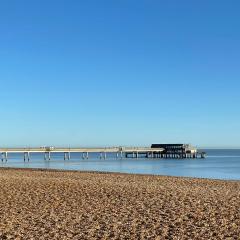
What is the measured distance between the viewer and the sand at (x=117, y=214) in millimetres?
10992

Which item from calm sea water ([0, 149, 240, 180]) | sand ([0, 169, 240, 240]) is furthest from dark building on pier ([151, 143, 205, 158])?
sand ([0, 169, 240, 240])

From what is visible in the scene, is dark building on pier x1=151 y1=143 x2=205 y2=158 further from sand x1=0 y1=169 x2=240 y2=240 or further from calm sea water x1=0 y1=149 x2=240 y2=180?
sand x1=0 y1=169 x2=240 y2=240

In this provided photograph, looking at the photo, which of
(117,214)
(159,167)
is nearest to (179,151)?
(159,167)

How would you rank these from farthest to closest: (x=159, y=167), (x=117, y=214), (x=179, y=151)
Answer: (x=179, y=151)
(x=159, y=167)
(x=117, y=214)

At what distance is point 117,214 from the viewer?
13859 mm

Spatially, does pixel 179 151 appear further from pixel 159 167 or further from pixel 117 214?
pixel 117 214

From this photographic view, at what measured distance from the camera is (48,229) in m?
11.5

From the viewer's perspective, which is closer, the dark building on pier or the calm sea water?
the calm sea water

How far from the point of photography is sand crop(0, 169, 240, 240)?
36.1 feet

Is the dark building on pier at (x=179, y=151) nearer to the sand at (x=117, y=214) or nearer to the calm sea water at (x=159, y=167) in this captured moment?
the calm sea water at (x=159, y=167)

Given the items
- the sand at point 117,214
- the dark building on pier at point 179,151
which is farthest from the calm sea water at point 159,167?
the dark building on pier at point 179,151

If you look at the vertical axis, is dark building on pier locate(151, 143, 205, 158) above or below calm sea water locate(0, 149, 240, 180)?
above

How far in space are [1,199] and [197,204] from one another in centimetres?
727

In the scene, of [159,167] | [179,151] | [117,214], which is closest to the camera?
[117,214]
